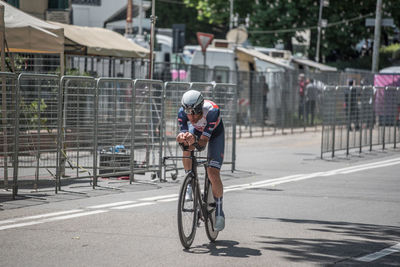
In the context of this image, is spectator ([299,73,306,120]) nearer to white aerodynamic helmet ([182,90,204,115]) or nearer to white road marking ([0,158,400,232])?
white road marking ([0,158,400,232])

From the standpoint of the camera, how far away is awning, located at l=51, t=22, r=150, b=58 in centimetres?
1989

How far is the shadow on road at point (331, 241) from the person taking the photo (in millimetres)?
A: 7902

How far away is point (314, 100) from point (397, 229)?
784 inches

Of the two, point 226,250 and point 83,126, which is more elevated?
point 83,126

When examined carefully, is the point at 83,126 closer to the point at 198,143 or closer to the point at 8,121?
the point at 8,121

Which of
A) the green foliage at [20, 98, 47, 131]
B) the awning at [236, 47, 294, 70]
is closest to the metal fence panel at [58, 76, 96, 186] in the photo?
the green foliage at [20, 98, 47, 131]

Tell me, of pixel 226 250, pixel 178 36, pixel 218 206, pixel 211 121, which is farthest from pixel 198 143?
pixel 178 36

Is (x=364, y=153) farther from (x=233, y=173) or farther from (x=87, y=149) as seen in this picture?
(x=87, y=149)

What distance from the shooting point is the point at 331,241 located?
8.63m

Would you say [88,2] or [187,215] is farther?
[88,2]

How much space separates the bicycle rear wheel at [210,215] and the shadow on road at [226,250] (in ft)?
0.32

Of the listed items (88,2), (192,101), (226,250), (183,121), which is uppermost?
(88,2)

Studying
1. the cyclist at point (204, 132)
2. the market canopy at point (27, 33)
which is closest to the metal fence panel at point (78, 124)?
the market canopy at point (27, 33)

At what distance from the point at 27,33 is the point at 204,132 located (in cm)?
563
